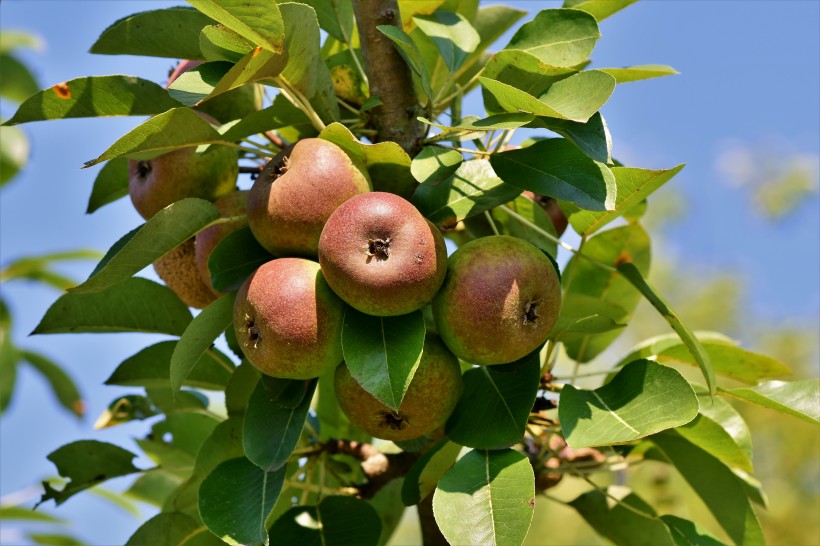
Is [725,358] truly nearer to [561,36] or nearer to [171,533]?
[561,36]

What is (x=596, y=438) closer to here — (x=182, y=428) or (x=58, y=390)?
(x=182, y=428)

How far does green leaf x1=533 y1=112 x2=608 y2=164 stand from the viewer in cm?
127

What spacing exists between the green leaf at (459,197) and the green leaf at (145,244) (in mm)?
372

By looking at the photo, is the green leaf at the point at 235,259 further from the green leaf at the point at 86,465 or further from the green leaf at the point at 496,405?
the green leaf at the point at 86,465

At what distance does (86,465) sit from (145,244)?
2.27ft

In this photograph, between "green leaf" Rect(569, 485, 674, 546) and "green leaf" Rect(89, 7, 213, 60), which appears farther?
"green leaf" Rect(569, 485, 674, 546)

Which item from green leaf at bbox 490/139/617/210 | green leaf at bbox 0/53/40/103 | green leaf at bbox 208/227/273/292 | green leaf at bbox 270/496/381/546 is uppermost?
green leaf at bbox 490/139/617/210

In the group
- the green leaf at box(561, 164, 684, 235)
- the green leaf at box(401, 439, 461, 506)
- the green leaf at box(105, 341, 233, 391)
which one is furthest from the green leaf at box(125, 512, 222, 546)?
the green leaf at box(561, 164, 684, 235)

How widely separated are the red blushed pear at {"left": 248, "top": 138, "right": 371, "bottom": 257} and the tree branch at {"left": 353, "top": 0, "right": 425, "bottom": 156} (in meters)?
0.21

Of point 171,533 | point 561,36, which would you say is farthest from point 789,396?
point 171,533

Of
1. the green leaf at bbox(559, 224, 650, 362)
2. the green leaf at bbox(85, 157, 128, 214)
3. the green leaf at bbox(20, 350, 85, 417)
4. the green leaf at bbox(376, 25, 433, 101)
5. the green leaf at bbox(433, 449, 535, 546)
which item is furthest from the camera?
the green leaf at bbox(20, 350, 85, 417)

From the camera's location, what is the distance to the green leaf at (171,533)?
5.14ft

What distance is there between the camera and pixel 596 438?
4.21 feet

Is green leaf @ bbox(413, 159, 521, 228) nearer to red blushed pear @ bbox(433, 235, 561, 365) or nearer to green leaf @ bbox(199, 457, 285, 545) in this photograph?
red blushed pear @ bbox(433, 235, 561, 365)
